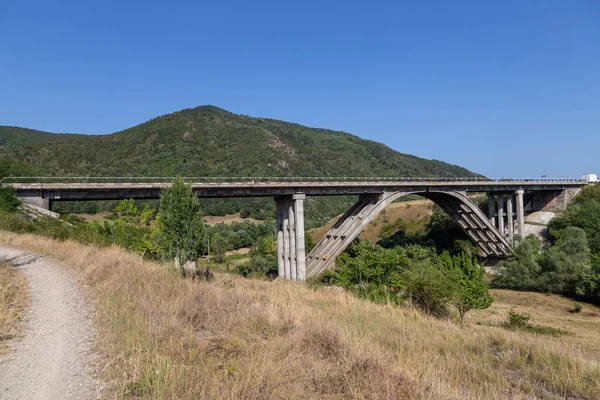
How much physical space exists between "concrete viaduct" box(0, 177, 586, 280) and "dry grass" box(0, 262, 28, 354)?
58.1 feet

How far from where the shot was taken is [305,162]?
324 ft

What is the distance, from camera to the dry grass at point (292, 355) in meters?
4.13

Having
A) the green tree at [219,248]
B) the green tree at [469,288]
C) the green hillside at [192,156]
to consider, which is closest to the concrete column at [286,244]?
the green tree at [469,288]

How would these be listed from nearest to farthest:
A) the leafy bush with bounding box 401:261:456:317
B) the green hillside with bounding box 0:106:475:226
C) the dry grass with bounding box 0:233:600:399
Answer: the dry grass with bounding box 0:233:600:399
the leafy bush with bounding box 401:261:456:317
the green hillside with bounding box 0:106:475:226

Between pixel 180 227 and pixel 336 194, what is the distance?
24.3 metres

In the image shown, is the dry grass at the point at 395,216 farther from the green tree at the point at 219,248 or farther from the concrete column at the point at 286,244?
the concrete column at the point at 286,244

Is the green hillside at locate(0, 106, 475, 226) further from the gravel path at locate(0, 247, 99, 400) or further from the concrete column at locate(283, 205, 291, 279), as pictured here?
the gravel path at locate(0, 247, 99, 400)

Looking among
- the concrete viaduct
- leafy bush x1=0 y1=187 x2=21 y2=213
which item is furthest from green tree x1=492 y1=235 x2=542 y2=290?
leafy bush x1=0 y1=187 x2=21 y2=213

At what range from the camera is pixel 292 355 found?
5023mm

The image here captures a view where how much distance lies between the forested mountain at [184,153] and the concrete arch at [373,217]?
39.9m

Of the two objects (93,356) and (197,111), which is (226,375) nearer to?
(93,356)

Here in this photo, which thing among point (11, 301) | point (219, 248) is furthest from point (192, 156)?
point (11, 301)

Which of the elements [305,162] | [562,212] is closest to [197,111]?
[305,162]

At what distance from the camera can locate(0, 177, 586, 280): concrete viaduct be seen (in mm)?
26812
